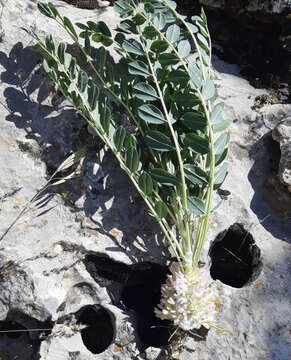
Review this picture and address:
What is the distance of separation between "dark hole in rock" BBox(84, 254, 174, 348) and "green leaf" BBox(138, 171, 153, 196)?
36cm

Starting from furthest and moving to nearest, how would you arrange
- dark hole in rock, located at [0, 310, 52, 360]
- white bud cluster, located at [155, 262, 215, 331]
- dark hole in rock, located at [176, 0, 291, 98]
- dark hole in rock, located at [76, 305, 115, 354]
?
dark hole in rock, located at [176, 0, 291, 98] < dark hole in rock, located at [76, 305, 115, 354] < dark hole in rock, located at [0, 310, 52, 360] < white bud cluster, located at [155, 262, 215, 331]

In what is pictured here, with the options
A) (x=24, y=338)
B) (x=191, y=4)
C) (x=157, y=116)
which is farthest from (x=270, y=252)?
(x=191, y=4)

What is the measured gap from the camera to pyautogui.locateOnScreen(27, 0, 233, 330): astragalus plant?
2.00m

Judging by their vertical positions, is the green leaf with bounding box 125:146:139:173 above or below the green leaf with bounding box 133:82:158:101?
below

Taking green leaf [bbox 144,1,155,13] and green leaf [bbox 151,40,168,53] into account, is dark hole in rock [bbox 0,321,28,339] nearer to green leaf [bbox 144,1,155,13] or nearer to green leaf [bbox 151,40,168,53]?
green leaf [bbox 151,40,168,53]

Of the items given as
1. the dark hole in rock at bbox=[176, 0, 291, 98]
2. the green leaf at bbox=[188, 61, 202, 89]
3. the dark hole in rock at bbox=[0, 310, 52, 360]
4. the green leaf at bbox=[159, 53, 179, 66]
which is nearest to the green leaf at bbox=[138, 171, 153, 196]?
the green leaf at bbox=[188, 61, 202, 89]

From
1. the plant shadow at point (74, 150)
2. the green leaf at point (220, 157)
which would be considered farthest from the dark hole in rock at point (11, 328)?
the green leaf at point (220, 157)

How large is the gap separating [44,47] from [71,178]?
67cm

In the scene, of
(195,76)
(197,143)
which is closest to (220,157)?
(197,143)

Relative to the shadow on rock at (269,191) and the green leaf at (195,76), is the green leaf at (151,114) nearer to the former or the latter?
the green leaf at (195,76)

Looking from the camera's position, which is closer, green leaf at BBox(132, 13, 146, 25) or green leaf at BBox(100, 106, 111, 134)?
green leaf at BBox(100, 106, 111, 134)

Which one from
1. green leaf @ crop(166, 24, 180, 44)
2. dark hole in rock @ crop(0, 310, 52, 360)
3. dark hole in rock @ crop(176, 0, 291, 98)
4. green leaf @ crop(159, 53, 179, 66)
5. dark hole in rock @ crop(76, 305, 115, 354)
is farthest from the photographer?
dark hole in rock @ crop(176, 0, 291, 98)

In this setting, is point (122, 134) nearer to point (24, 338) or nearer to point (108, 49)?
point (108, 49)

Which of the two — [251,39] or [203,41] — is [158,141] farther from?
[251,39]
